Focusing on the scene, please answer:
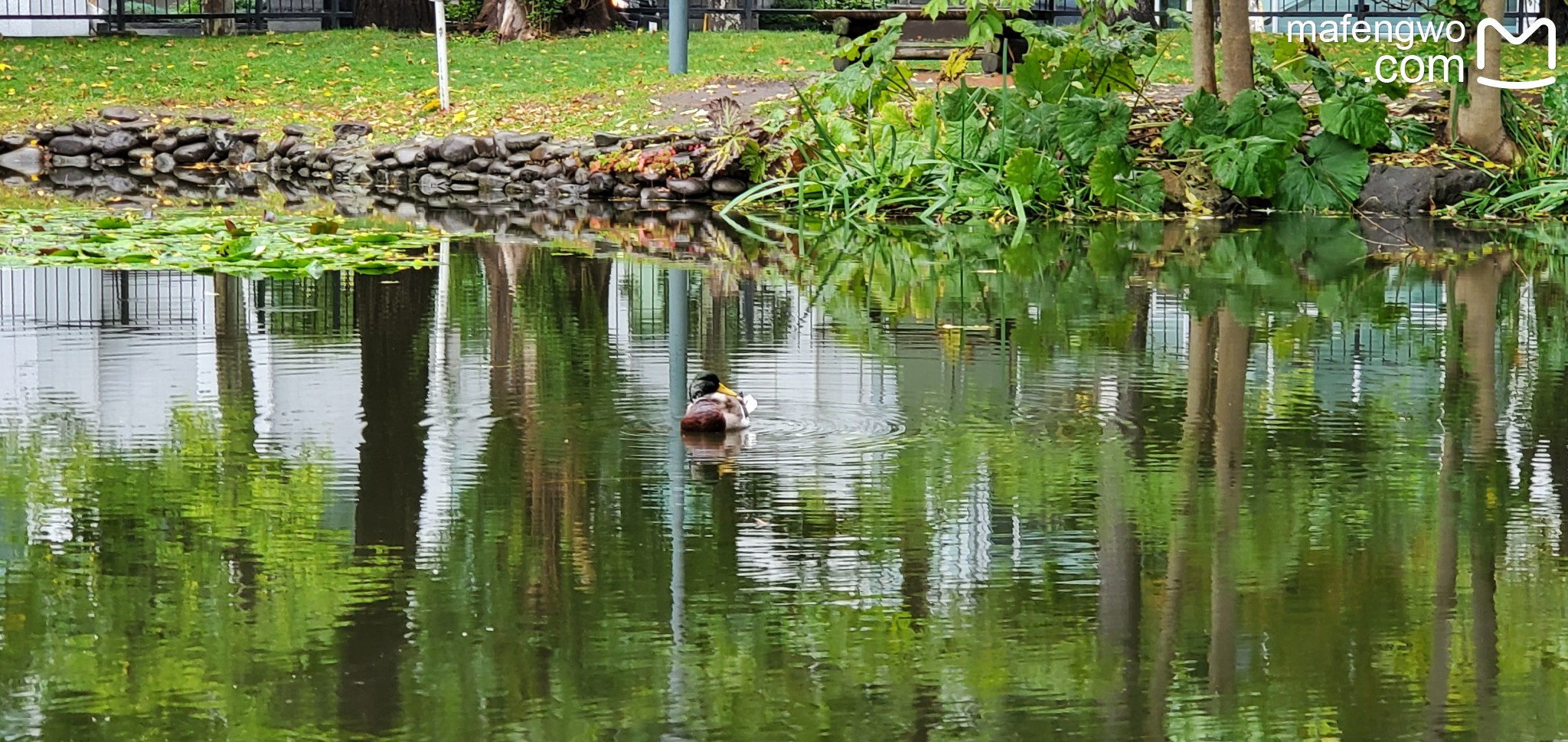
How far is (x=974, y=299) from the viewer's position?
11406 millimetres

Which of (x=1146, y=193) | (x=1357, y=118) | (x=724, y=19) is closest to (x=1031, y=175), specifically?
(x=1146, y=193)

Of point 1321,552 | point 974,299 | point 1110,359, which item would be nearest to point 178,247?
point 974,299

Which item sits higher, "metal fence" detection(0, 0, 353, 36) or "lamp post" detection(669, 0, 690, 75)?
"metal fence" detection(0, 0, 353, 36)

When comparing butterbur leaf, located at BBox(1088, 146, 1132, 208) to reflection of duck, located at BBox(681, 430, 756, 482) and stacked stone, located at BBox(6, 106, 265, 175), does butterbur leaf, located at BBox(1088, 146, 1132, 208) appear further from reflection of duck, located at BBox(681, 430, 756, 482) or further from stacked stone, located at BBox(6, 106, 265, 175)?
stacked stone, located at BBox(6, 106, 265, 175)

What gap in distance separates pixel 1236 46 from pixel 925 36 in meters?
5.58

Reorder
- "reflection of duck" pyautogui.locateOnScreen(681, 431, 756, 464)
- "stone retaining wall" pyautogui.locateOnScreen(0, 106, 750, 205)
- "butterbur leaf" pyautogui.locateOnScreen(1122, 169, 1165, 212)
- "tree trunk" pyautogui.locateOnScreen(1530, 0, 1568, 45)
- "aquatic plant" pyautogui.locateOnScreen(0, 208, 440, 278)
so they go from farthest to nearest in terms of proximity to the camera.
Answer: "tree trunk" pyautogui.locateOnScreen(1530, 0, 1568, 45), "stone retaining wall" pyautogui.locateOnScreen(0, 106, 750, 205), "butterbur leaf" pyautogui.locateOnScreen(1122, 169, 1165, 212), "aquatic plant" pyautogui.locateOnScreen(0, 208, 440, 278), "reflection of duck" pyautogui.locateOnScreen(681, 431, 756, 464)

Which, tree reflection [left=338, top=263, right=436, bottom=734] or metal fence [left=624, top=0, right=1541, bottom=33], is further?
metal fence [left=624, top=0, right=1541, bottom=33]

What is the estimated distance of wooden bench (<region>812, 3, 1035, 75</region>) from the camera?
65.4ft

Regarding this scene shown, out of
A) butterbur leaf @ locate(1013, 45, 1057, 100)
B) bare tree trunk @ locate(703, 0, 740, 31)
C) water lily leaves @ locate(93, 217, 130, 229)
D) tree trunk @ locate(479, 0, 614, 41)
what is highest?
bare tree trunk @ locate(703, 0, 740, 31)

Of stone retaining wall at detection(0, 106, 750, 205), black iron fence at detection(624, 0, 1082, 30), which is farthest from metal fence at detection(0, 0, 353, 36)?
stone retaining wall at detection(0, 106, 750, 205)

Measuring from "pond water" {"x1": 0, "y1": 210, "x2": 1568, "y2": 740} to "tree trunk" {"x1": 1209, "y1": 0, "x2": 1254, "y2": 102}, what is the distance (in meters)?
5.89

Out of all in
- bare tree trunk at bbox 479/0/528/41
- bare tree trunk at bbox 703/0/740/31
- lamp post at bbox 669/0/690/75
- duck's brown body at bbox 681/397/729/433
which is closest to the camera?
duck's brown body at bbox 681/397/729/433

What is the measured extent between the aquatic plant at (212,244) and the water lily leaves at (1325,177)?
6738 millimetres

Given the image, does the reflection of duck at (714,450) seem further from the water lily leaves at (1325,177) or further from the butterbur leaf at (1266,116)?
the water lily leaves at (1325,177)
